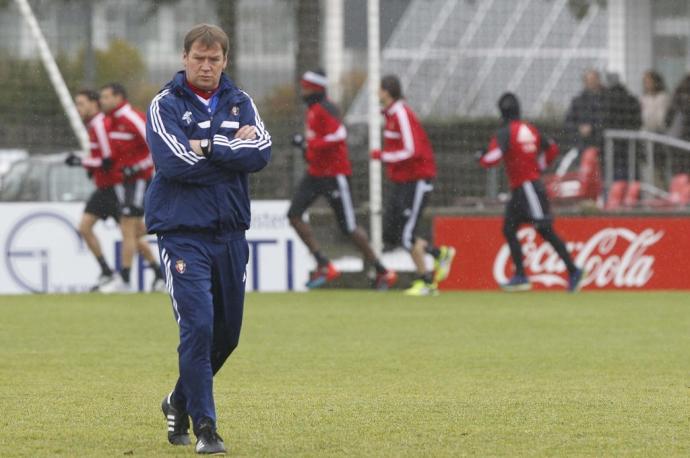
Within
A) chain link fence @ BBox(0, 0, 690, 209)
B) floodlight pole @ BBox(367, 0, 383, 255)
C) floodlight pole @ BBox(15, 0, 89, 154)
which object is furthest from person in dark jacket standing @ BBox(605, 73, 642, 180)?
floodlight pole @ BBox(15, 0, 89, 154)

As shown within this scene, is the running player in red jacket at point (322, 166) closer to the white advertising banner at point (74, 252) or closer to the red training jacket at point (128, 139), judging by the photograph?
the white advertising banner at point (74, 252)

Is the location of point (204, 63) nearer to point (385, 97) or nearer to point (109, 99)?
point (385, 97)

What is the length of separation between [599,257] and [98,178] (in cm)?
589

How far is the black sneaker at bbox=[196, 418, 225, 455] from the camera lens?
7.00 m

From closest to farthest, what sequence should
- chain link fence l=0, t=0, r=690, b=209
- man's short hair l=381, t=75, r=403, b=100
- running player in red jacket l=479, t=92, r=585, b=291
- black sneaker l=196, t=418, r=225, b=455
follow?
black sneaker l=196, t=418, r=225, b=455 < man's short hair l=381, t=75, r=403, b=100 < running player in red jacket l=479, t=92, r=585, b=291 < chain link fence l=0, t=0, r=690, b=209

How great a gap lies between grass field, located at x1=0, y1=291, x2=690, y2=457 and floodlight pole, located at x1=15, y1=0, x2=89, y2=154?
4.77 metres

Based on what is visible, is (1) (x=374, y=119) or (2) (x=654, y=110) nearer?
(1) (x=374, y=119)

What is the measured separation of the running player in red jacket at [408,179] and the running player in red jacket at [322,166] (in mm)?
442

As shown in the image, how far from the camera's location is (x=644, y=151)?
2250 cm

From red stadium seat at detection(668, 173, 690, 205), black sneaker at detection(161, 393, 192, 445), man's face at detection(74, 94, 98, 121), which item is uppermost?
man's face at detection(74, 94, 98, 121)

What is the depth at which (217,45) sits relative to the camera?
280 inches

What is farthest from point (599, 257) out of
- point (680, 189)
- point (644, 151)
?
point (644, 151)

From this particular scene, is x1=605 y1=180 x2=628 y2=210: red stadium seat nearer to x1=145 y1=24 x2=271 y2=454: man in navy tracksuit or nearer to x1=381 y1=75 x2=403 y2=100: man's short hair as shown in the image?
x1=381 y1=75 x2=403 y2=100: man's short hair

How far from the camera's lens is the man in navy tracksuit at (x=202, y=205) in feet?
23.3
